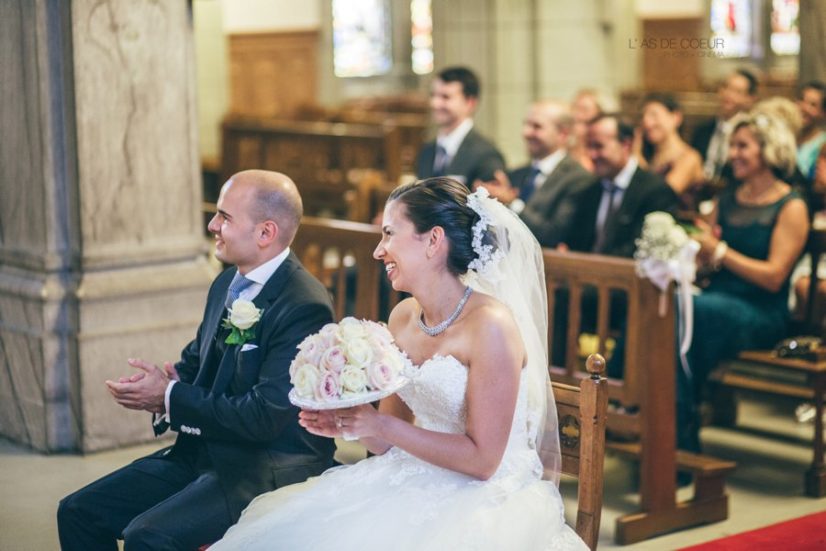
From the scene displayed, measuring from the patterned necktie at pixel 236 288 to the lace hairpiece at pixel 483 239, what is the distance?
71 cm

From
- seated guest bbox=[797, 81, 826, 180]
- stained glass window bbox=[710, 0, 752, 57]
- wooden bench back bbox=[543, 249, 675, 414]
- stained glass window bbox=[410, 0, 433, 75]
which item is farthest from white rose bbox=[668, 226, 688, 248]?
stained glass window bbox=[410, 0, 433, 75]

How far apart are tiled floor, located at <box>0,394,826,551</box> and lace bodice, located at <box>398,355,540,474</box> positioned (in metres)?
1.63

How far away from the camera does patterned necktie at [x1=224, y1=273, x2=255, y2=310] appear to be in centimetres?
341

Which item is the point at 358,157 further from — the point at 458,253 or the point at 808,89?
the point at 458,253

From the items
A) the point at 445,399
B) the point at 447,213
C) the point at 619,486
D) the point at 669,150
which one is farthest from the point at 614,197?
the point at 445,399

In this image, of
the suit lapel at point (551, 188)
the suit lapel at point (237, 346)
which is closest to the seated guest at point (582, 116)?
the suit lapel at point (551, 188)

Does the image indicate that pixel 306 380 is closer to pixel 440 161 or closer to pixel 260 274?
pixel 260 274

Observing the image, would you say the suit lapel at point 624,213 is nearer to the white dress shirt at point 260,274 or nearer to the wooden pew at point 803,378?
the wooden pew at point 803,378

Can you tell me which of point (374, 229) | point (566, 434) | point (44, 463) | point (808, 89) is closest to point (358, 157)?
point (808, 89)

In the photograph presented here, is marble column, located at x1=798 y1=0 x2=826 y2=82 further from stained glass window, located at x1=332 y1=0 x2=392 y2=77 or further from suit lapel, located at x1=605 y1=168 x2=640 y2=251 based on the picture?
stained glass window, located at x1=332 y1=0 x2=392 y2=77

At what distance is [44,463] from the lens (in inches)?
193

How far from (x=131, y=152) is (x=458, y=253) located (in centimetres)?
244

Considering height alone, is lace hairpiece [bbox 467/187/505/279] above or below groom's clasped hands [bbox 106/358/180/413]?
above

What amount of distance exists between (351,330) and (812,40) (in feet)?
18.6
